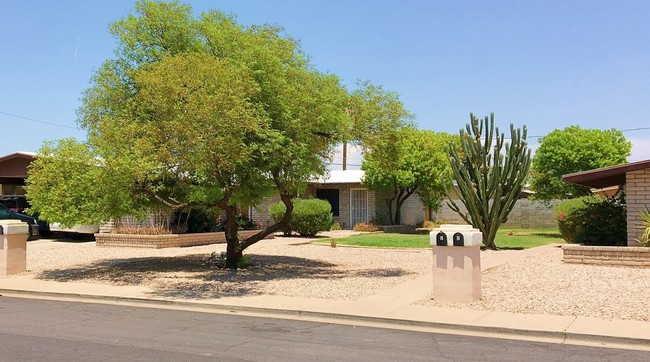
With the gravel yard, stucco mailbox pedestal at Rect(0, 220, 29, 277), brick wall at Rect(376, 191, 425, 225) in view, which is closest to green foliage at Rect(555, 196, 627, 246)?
the gravel yard

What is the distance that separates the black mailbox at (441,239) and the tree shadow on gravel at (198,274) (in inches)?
149

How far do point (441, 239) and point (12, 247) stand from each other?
1109cm

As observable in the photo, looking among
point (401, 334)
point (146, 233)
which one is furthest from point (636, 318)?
point (146, 233)

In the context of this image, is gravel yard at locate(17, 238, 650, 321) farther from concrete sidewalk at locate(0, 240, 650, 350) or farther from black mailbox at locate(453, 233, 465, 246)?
black mailbox at locate(453, 233, 465, 246)

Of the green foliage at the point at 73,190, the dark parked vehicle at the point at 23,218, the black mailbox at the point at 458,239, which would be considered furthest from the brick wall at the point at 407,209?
the black mailbox at the point at 458,239

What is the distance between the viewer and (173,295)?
12.9 metres

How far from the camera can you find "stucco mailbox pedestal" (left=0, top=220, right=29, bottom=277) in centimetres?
1622

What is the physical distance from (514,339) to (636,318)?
225 cm

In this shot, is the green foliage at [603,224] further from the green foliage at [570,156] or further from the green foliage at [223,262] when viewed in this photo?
the green foliage at [570,156]

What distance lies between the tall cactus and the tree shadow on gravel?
6.02 metres

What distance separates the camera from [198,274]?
52.4ft

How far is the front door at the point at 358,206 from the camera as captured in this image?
120 feet

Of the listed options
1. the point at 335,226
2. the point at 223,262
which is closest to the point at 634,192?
the point at 223,262

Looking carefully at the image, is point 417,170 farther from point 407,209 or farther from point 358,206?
point 407,209
